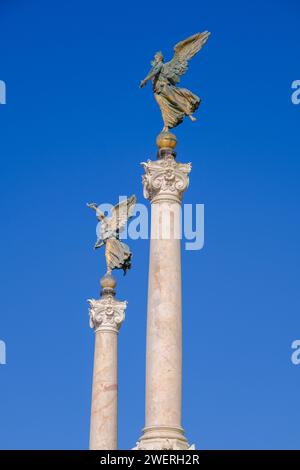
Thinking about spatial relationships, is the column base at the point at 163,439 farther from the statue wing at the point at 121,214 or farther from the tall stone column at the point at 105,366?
the statue wing at the point at 121,214

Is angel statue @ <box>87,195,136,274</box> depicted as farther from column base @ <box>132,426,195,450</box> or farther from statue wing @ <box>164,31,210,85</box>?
column base @ <box>132,426,195,450</box>

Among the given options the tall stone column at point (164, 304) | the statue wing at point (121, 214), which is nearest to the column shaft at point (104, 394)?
the statue wing at point (121, 214)

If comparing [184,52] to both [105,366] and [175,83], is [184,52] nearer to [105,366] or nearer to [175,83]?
[175,83]

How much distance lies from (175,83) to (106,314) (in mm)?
17013

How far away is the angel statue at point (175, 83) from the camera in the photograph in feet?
137

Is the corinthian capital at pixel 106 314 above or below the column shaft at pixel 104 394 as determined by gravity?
above

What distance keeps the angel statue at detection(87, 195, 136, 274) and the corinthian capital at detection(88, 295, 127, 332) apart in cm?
211

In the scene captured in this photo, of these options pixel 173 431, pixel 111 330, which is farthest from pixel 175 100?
Result: pixel 111 330

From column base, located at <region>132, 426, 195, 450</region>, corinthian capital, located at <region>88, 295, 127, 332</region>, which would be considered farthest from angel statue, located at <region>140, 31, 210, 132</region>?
corinthian capital, located at <region>88, 295, 127, 332</region>

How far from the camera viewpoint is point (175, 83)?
42375 mm

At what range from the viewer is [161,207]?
3956cm

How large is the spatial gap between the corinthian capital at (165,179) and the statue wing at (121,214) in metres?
19.1
